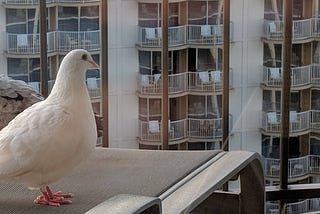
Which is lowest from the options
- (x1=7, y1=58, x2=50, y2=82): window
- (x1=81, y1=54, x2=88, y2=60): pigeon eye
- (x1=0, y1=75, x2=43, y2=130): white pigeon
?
(x1=0, y1=75, x2=43, y2=130): white pigeon

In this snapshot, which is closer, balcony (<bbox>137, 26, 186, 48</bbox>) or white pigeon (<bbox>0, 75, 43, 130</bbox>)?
white pigeon (<bbox>0, 75, 43, 130</bbox>)

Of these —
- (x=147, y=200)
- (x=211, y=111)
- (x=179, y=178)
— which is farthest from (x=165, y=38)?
(x=147, y=200)

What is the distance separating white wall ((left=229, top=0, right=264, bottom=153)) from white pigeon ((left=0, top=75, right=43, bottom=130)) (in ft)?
2.41

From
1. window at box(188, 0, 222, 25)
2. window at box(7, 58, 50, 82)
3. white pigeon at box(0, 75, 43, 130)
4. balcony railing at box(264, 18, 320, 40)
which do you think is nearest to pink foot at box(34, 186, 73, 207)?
white pigeon at box(0, 75, 43, 130)

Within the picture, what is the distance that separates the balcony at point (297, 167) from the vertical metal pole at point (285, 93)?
0.07 meters

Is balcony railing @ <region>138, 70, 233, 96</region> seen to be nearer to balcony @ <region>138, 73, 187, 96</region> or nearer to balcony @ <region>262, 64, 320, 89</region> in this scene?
balcony @ <region>138, 73, 187, 96</region>

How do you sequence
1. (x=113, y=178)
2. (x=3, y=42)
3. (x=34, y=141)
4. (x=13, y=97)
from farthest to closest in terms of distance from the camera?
(x=3, y=42), (x=13, y=97), (x=113, y=178), (x=34, y=141)

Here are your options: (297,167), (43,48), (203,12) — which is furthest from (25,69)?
(297,167)

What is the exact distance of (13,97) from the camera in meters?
1.71

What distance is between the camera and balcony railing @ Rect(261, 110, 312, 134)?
2191 mm

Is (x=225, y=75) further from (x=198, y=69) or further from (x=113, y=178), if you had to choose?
(x=113, y=178)

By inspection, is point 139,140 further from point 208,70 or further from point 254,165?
point 254,165

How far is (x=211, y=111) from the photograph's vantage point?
2213mm

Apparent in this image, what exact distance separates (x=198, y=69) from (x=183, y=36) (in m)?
0.12
